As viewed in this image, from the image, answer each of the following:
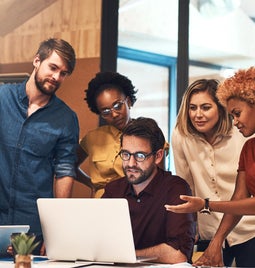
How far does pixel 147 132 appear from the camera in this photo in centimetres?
300

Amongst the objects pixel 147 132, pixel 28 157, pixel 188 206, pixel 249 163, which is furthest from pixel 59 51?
pixel 188 206

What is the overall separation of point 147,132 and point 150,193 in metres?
0.27

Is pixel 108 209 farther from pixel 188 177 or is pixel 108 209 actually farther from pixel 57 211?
pixel 188 177

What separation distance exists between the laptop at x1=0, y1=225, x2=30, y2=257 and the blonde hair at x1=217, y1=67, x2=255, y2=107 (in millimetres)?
1012

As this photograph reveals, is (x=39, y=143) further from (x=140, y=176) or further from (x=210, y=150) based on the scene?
(x=210, y=150)

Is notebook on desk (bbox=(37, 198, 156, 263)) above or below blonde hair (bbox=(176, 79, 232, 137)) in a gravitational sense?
below

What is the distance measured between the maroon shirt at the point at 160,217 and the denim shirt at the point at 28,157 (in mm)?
552

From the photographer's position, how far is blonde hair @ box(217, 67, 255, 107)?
2.80m

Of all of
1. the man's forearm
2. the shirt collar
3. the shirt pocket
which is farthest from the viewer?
the shirt pocket

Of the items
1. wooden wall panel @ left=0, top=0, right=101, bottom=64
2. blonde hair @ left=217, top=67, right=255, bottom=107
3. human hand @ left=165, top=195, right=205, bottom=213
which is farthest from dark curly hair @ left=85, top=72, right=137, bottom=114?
human hand @ left=165, top=195, right=205, bottom=213

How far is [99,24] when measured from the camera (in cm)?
427

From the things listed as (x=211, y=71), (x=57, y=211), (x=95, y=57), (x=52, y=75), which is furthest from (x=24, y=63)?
(x=211, y=71)

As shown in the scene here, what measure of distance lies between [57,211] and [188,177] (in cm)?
91

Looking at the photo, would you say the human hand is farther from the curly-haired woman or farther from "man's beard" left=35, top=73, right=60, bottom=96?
"man's beard" left=35, top=73, right=60, bottom=96
